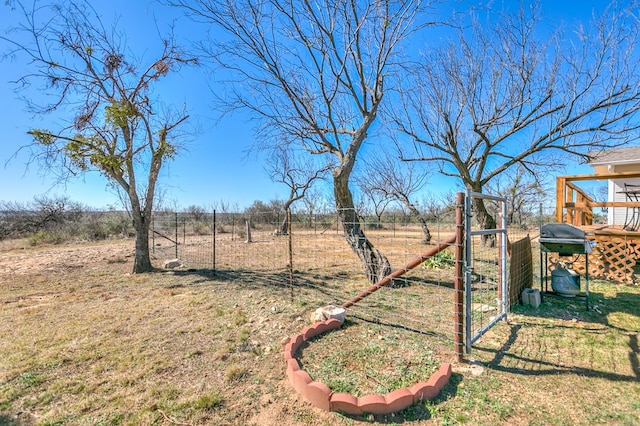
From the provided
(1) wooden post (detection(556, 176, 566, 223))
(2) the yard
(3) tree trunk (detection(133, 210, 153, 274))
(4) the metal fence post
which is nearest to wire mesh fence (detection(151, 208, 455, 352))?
(4) the metal fence post

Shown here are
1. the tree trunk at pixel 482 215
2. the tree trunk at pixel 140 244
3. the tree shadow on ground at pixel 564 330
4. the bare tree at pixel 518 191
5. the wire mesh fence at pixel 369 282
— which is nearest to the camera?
the tree shadow on ground at pixel 564 330

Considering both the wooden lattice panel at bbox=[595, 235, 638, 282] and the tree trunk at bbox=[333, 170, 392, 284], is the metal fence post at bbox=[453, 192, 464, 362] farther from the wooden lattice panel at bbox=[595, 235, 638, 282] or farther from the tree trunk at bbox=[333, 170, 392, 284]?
the wooden lattice panel at bbox=[595, 235, 638, 282]

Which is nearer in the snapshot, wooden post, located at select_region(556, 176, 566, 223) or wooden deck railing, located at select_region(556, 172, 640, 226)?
wooden deck railing, located at select_region(556, 172, 640, 226)

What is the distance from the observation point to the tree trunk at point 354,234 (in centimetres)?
548

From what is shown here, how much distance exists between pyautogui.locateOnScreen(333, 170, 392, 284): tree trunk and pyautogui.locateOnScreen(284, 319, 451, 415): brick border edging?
3145mm

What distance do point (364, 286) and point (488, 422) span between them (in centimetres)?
362

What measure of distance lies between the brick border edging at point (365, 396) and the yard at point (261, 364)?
0.06 metres

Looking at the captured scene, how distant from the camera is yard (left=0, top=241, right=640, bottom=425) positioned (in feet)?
6.79

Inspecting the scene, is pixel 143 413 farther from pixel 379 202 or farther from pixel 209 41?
pixel 379 202

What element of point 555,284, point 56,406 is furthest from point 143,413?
point 555,284

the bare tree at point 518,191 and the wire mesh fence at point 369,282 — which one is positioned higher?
the bare tree at point 518,191

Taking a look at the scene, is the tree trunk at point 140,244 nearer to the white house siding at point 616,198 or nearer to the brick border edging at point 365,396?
the brick border edging at point 365,396

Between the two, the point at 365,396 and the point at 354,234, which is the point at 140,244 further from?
the point at 365,396

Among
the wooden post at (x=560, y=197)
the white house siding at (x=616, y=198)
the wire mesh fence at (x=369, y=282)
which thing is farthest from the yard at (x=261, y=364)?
the white house siding at (x=616, y=198)
